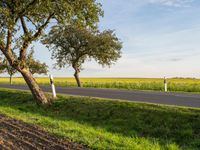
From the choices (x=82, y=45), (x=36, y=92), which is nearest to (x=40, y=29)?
(x=36, y=92)

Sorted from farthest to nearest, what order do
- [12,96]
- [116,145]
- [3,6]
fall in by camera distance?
1. [12,96]
2. [3,6]
3. [116,145]

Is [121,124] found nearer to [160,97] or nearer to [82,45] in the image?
[160,97]

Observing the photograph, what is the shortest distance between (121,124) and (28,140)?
13.1 feet

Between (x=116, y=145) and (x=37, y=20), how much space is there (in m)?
11.7

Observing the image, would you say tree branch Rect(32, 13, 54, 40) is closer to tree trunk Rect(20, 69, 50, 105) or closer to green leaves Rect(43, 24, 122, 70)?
tree trunk Rect(20, 69, 50, 105)

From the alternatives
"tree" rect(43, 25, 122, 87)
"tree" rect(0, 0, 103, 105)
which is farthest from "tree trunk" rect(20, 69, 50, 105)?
"tree" rect(43, 25, 122, 87)

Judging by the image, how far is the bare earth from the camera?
10659mm

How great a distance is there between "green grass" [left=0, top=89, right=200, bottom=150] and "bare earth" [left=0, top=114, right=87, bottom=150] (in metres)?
0.50

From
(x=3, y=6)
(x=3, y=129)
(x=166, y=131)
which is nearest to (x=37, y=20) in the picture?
(x=3, y=6)

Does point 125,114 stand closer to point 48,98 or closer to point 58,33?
point 48,98

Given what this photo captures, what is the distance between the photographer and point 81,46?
44.4m

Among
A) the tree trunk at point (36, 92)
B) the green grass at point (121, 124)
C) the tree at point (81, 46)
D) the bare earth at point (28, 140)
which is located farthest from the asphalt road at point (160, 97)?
the tree at point (81, 46)

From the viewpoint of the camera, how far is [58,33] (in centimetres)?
4578

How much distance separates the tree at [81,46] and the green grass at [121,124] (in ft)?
81.0
